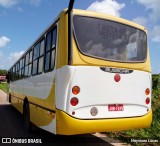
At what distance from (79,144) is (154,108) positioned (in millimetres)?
5136

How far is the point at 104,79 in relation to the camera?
623 centimetres

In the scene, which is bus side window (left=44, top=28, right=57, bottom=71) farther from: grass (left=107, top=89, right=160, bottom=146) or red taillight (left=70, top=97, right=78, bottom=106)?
grass (left=107, top=89, right=160, bottom=146)

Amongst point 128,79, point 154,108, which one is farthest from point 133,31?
point 154,108

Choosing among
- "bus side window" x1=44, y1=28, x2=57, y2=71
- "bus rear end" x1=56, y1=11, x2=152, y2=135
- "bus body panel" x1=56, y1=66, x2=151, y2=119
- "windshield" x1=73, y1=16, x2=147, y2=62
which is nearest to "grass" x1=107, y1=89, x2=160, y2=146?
"bus body panel" x1=56, y1=66, x2=151, y2=119

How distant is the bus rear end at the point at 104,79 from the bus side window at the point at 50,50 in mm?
623

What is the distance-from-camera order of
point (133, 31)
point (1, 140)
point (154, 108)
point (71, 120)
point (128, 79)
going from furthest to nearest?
point (154, 108)
point (1, 140)
point (133, 31)
point (128, 79)
point (71, 120)

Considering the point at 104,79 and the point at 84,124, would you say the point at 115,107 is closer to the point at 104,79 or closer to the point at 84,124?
the point at 104,79

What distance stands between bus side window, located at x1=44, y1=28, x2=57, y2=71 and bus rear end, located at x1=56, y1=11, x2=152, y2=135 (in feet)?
2.05

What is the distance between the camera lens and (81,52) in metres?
6.12

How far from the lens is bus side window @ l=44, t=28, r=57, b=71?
6680 millimetres

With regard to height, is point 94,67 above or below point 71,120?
above

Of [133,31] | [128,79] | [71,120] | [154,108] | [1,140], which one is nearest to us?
[71,120]

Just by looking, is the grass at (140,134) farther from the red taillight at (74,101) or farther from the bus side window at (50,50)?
the bus side window at (50,50)

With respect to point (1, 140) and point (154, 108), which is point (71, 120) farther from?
point (154, 108)
